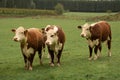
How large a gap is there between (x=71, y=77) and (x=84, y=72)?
0.76 meters

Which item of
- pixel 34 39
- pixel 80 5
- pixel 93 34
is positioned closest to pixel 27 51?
pixel 34 39

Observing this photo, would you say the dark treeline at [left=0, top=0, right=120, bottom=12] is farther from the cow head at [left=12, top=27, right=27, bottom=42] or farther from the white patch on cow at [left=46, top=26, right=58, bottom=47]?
the cow head at [left=12, top=27, right=27, bottom=42]

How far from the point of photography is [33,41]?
11.0 meters

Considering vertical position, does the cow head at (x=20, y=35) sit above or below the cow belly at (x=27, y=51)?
above

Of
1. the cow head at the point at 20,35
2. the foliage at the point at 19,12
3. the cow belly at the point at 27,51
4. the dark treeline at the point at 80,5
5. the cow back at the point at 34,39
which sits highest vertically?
the cow head at the point at 20,35

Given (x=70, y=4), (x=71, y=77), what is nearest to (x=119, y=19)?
(x=71, y=77)

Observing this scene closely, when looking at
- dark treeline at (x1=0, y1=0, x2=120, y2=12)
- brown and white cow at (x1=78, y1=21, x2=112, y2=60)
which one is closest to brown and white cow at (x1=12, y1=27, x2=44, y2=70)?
brown and white cow at (x1=78, y1=21, x2=112, y2=60)

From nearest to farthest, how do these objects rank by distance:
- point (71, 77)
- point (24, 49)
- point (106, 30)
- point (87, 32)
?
1. point (71, 77)
2. point (24, 49)
3. point (87, 32)
4. point (106, 30)

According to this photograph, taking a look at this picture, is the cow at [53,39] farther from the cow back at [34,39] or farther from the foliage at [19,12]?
the foliage at [19,12]

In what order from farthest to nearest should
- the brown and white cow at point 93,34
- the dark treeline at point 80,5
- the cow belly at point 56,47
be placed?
the dark treeline at point 80,5, the brown and white cow at point 93,34, the cow belly at point 56,47

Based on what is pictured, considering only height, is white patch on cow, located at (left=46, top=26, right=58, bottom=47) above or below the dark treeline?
above

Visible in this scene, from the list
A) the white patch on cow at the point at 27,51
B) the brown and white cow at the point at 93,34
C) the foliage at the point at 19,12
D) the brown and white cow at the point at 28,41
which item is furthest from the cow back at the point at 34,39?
the foliage at the point at 19,12

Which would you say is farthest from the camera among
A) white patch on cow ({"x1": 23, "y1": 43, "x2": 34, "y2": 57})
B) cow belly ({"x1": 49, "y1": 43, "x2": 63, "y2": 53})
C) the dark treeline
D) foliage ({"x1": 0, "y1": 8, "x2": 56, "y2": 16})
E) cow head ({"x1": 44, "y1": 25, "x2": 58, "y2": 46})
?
the dark treeline

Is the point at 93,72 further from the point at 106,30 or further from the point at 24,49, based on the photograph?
the point at 106,30
